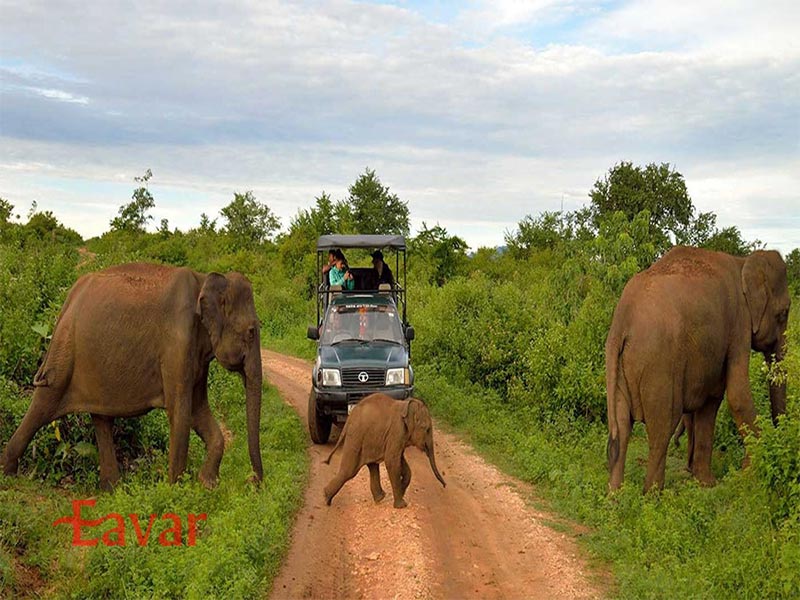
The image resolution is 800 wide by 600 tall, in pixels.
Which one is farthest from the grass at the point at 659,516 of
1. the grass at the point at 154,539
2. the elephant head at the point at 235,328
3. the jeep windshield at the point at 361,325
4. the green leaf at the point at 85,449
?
the green leaf at the point at 85,449

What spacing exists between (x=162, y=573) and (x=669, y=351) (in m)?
6.02

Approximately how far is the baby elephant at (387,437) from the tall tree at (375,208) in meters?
37.8

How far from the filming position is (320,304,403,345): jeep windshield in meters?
13.0

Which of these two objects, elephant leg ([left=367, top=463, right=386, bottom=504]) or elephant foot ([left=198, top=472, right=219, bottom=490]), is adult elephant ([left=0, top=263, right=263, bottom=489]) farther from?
elephant leg ([left=367, top=463, right=386, bottom=504])

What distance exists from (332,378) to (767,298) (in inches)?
242

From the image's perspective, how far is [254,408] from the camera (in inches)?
373

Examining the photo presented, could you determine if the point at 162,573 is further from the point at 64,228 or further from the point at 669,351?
the point at 64,228

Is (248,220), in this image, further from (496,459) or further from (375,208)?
(496,459)

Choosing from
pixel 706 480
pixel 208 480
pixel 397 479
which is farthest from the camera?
pixel 706 480

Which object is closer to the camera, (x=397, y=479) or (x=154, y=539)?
(x=154, y=539)

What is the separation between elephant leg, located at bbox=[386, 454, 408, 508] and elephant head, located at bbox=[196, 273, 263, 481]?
161 centimetres

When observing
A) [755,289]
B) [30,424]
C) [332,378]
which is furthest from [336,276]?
[755,289]

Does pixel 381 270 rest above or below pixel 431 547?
above

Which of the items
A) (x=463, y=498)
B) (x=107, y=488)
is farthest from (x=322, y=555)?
(x=107, y=488)
